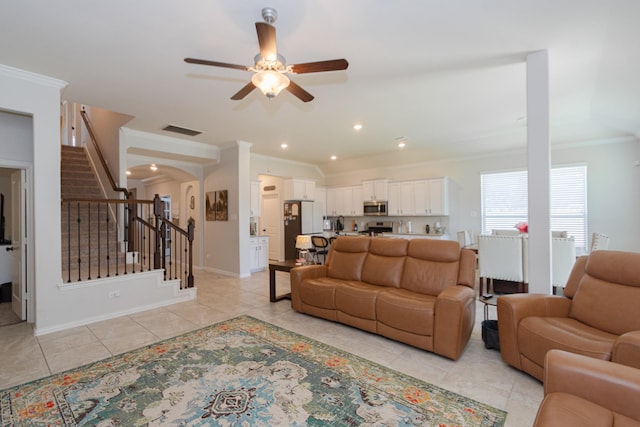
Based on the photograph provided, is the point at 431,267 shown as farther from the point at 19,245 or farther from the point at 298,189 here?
→ the point at 298,189

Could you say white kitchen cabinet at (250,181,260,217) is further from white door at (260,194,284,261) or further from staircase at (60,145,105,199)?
staircase at (60,145,105,199)

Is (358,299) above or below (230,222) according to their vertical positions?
below

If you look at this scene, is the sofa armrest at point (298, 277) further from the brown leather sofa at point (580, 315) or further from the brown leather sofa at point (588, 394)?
the brown leather sofa at point (588, 394)

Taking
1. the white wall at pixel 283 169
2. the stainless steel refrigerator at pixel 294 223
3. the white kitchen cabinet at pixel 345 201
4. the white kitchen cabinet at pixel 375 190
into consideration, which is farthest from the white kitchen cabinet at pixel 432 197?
the white wall at pixel 283 169

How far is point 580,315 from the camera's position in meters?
2.48

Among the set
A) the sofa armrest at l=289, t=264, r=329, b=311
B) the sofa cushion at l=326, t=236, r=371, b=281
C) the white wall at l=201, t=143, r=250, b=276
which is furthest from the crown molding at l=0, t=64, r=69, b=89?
the sofa cushion at l=326, t=236, r=371, b=281

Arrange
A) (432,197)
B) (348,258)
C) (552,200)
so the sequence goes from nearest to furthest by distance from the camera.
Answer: (348,258) < (552,200) < (432,197)

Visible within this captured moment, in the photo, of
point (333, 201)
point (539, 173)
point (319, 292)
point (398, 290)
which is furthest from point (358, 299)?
point (333, 201)

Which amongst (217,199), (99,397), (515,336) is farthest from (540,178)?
(217,199)

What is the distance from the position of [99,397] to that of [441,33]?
13.2 feet

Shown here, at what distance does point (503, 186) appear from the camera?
6.74 m

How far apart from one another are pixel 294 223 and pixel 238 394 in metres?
5.92

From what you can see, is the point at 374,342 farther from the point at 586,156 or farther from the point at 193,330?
the point at 586,156

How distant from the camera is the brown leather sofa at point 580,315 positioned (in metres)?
2.15
